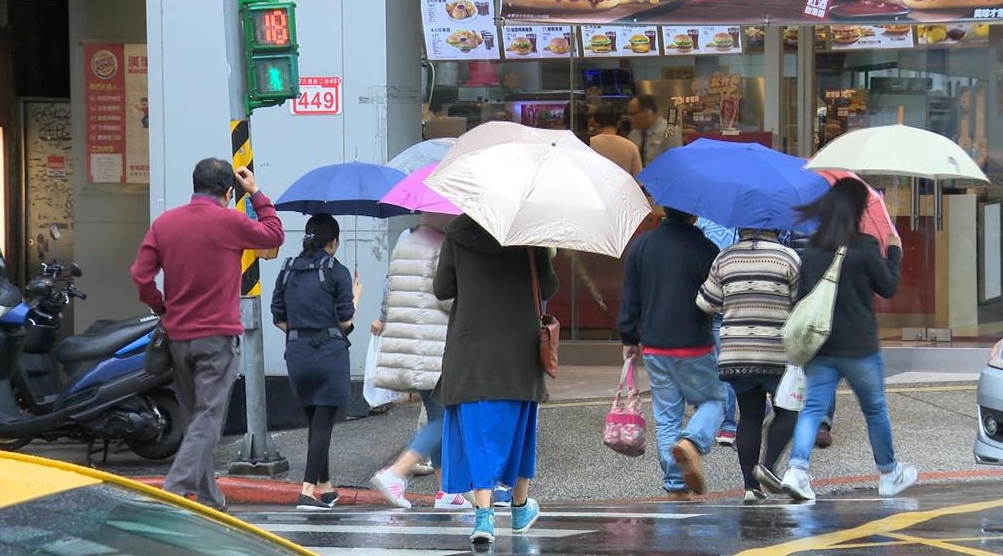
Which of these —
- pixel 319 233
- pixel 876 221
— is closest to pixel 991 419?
pixel 876 221

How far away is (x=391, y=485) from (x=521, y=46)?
6.19 metres

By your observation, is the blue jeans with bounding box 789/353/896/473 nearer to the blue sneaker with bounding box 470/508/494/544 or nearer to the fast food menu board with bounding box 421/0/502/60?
the blue sneaker with bounding box 470/508/494/544

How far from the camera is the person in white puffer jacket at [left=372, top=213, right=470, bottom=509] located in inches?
315

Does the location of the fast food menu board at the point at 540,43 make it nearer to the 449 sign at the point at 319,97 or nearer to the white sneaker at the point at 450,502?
the 449 sign at the point at 319,97

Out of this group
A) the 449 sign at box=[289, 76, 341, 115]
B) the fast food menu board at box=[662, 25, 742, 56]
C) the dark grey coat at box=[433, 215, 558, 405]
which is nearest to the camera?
the dark grey coat at box=[433, 215, 558, 405]

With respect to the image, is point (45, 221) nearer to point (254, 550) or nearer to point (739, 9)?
point (739, 9)

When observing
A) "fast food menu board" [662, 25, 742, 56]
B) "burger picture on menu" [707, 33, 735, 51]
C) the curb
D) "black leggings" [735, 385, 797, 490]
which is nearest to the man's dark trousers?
the curb

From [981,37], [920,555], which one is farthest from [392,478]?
[981,37]

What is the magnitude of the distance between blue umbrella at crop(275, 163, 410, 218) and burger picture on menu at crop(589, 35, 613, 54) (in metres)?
4.05

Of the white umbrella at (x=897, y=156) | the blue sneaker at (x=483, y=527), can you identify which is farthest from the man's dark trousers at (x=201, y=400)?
the white umbrella at (x=897, y=156)

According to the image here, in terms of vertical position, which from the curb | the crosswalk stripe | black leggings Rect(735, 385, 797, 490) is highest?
black leggings Rect(735, 385, 797, 490)

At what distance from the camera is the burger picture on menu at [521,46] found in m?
13.3

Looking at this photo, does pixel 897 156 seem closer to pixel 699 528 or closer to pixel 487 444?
pixel 699 528

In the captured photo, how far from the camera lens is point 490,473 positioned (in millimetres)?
6680
